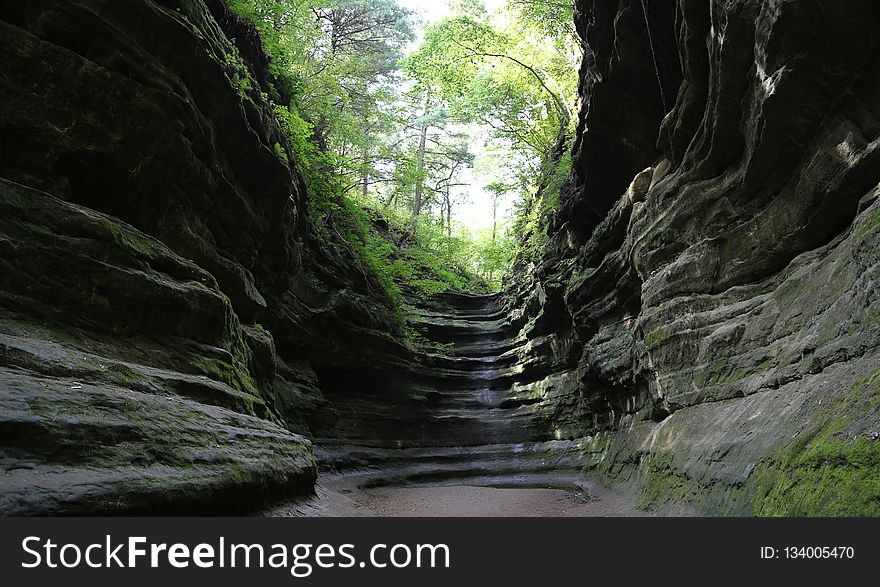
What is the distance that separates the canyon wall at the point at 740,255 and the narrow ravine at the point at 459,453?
1.57 meters

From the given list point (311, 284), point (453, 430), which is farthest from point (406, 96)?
point (453, 430)

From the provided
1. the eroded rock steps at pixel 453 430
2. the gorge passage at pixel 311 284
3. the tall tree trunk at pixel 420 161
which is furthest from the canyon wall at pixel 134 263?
the tall tree trunk at pixel 420 161

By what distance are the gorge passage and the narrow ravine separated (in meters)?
0.21

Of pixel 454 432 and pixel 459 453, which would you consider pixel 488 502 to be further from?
pixel 454 432

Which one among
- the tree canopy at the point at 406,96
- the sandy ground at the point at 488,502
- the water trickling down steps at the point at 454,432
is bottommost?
the sandy ground at the point at 488,502

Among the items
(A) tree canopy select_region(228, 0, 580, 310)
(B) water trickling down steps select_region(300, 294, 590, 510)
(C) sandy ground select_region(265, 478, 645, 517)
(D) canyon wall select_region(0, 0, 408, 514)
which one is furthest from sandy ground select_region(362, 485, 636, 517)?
(A) tree canopy select_region(228, 0, 580, 310)

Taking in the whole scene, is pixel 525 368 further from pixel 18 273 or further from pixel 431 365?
pixel 18 273

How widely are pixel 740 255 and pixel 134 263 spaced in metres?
9.12

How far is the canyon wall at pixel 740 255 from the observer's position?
4.53 m

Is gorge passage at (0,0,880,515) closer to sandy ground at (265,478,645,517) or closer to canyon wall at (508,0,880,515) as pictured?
canyon wall at (508,0,880,515)

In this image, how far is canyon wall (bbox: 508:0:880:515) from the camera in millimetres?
4531

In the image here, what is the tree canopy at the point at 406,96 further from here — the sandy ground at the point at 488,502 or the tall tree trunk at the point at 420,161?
the sandy ground at the point at 488,502

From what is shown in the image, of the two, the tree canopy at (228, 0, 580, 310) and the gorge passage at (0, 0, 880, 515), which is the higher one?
the tree canopy at (228, 0, 580, 310)

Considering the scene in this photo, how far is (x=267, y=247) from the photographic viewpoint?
11609 millimetres
